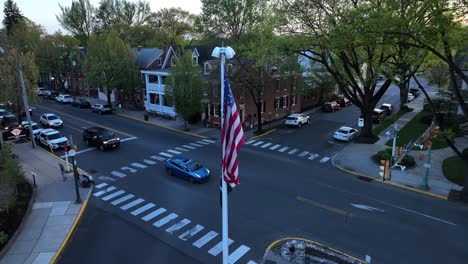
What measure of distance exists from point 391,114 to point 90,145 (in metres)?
39.3

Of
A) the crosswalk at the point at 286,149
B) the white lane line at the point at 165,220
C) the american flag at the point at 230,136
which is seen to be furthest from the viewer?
the crosswalk at the point at 286,149

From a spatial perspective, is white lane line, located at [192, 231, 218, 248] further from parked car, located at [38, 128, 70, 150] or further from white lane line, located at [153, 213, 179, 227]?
parked car, located at [38, 128, 70, 150]

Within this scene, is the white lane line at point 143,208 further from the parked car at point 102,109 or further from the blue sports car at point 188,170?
the parked car at point 102,109

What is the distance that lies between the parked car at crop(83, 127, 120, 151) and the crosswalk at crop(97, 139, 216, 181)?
4550 millimetres

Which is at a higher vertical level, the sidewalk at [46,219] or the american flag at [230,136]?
the american flag at [230,136]

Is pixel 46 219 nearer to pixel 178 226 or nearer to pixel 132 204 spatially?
pixel 132 204

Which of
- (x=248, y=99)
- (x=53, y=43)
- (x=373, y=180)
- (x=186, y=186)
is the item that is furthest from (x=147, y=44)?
(x=373, y=180)

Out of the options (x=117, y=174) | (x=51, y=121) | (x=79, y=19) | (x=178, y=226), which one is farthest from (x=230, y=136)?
(x=79, y=19)

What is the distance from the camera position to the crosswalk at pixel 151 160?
2455 centimetres

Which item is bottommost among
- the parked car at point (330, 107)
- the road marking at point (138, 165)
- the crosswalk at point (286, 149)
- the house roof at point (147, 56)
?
the road marking at point (138, 165)

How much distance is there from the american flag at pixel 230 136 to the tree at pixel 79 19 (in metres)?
79.8

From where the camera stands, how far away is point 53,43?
2372 inches

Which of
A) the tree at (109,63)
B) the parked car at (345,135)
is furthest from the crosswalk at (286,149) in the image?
the tree at (109,63)

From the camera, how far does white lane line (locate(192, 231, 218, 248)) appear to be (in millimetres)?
15604
